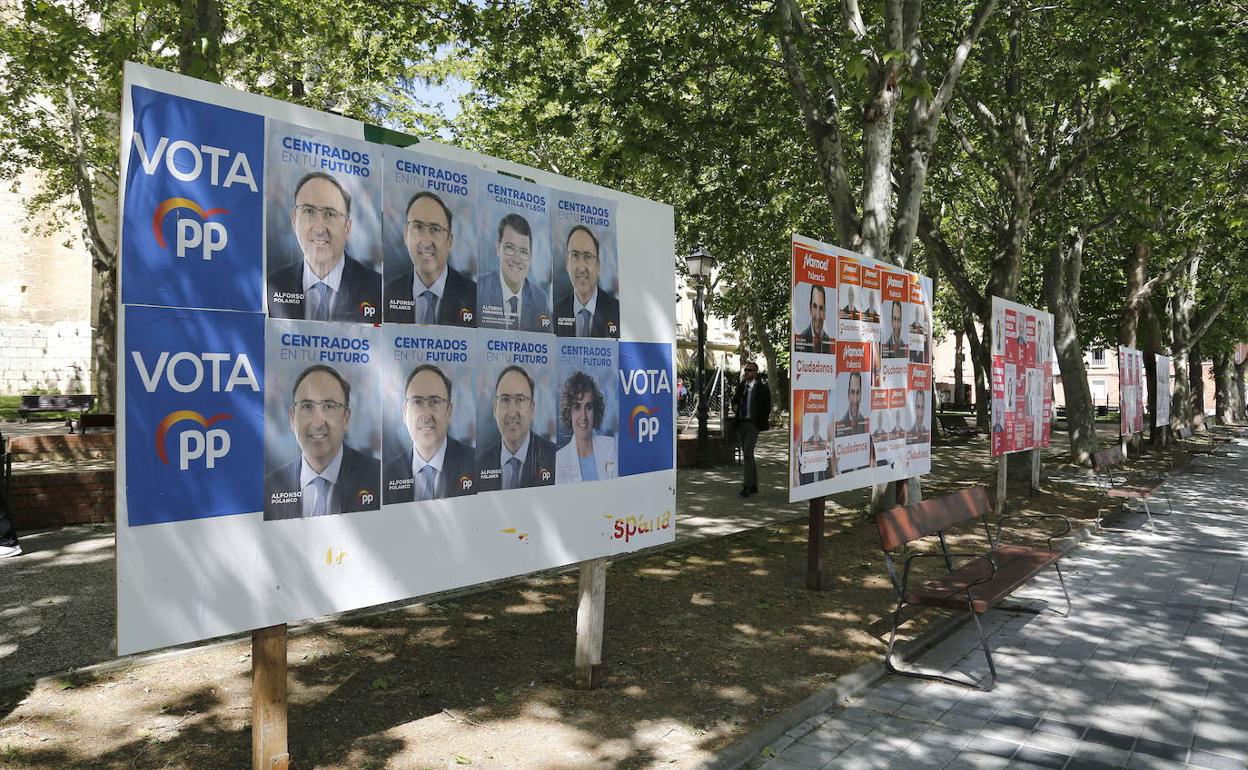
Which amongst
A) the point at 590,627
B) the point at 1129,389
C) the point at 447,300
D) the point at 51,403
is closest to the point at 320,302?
the point at 447,300

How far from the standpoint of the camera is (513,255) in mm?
4535

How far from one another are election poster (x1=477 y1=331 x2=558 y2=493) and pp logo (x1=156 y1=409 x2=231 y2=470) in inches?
52.5

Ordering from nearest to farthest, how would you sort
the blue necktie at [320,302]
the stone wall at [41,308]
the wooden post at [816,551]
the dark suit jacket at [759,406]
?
the blue necktie at [320,302] → the wooden post at [816,551] → the dark suit jacket at [759,406] → the stone wall at [41,308]

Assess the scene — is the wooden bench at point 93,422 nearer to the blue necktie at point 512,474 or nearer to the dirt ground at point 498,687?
the dirt ground at point 498,687

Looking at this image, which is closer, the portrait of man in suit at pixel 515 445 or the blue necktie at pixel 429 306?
the blue necktie at pixel 429 306

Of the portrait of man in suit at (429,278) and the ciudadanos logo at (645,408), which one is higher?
the portrait of man in suit at (429,278)

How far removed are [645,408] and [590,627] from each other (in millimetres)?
1320

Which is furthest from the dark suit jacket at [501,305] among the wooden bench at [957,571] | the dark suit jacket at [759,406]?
the dark suit jacket at [759,406]

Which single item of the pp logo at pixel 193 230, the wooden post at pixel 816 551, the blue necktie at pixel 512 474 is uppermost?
the pp logo at pixel 193 230

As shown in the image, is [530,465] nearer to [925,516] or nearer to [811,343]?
[811,343]

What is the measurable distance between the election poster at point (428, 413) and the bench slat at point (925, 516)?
273 cm

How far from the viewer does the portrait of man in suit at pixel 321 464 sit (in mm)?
3455

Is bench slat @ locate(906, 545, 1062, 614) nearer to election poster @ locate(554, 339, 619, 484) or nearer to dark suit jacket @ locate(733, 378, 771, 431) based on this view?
election poster @ locate(554, 339, 619, 484)

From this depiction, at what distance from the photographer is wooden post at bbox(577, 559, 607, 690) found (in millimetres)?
4977
